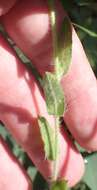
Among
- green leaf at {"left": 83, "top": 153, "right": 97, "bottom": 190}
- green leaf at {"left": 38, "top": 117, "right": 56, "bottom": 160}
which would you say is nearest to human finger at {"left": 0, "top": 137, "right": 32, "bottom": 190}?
green leaf at {"left": 83, "top": 153, "right": 97, "bottom": 190}

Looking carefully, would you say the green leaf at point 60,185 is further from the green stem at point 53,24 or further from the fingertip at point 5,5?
the fingertip at point 5,5

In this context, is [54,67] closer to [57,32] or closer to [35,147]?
[57,32]

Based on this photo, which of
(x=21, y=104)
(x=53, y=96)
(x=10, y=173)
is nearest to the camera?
(x=53, y=96)

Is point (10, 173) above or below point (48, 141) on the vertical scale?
below

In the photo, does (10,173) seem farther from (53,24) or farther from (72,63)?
(53,24)

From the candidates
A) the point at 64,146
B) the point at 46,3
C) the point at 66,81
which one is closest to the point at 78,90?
the point at 66,81

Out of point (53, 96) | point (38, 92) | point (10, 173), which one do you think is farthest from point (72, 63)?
point (10, 173)

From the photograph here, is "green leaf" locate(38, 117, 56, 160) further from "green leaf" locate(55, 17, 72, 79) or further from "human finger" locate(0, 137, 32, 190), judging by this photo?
"human finger" locate(0, 137, 32, 190)
